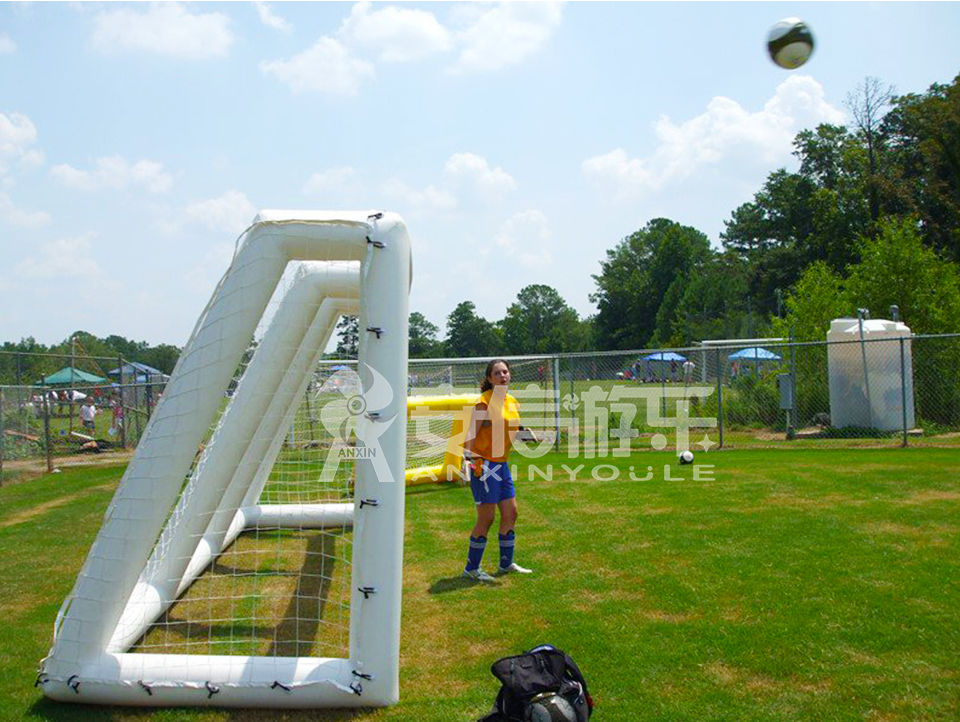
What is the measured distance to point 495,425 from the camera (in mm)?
6875

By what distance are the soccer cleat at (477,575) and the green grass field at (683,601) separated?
13cm

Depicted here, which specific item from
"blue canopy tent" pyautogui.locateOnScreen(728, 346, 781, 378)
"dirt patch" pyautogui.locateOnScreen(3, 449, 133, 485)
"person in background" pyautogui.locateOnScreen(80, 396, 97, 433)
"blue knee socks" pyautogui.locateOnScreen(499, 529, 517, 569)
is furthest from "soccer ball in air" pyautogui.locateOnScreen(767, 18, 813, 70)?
"person in background" pyautogui.locateOnScreen(80, 396, 97, 433)

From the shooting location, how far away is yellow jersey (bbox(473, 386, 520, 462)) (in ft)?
22.3

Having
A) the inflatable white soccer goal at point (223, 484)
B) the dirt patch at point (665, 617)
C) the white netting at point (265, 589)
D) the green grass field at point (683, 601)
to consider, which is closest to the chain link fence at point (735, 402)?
the green grass field at point (683, 601)

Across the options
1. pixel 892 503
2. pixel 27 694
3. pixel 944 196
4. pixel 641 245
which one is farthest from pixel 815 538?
pixel 641 245

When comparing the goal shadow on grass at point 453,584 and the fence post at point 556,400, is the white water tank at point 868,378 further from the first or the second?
the goal shadow on grass at point 453,584

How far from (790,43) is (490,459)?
618cm

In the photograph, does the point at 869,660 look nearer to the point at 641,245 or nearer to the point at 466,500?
the point at 466,500

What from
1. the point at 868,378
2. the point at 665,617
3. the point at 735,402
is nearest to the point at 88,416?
the point at 735,402

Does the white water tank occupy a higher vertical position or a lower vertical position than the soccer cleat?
higher

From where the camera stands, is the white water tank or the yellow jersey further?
the white water tank

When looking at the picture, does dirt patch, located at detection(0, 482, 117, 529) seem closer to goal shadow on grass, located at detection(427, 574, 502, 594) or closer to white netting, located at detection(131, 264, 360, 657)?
white netting, located at detection(131, 264, 360, 657)

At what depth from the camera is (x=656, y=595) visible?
625 cm

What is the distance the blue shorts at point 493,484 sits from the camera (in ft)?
22.5
